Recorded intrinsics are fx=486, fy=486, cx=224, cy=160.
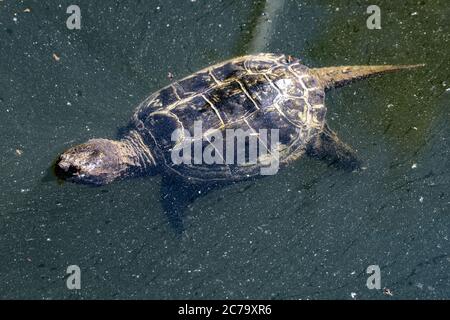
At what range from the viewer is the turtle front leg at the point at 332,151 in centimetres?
466

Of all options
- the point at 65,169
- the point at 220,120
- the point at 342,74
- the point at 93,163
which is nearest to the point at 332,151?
the point at 342,74

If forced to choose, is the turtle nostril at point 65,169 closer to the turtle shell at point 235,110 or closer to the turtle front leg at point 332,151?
the turtle shell at point 235,110

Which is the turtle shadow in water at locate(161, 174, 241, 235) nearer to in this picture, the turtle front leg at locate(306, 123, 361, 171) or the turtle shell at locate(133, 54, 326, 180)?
the turtle shell at locate(133, 54, 326, 180)

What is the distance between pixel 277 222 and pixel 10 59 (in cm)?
312

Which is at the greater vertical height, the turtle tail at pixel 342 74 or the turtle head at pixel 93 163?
the turtle head at pixel 93 163

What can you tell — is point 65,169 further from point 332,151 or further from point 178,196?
point 332,151

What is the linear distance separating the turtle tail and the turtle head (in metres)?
2.05

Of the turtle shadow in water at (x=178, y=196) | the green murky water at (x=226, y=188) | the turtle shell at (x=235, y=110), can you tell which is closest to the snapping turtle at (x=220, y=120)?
the turtle shell at (x=235, y=110)

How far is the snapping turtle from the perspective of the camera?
422cm

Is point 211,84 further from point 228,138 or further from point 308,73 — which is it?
point 308,73

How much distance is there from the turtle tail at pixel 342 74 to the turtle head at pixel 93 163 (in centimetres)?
205

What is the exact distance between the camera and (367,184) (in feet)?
16.0

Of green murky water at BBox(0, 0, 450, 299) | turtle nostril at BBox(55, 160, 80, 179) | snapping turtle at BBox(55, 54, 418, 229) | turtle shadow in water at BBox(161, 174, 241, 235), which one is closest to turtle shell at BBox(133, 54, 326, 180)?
snapping turtle at BBox(55, 54, 418, 229)

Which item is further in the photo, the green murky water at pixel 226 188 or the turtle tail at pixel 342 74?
the turtle tail at pixel 342 74
